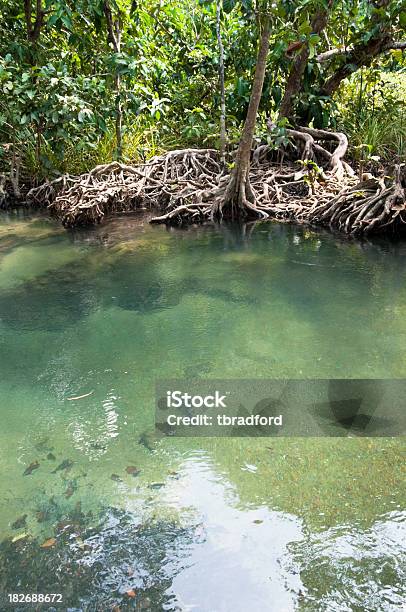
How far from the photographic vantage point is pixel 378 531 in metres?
1.73

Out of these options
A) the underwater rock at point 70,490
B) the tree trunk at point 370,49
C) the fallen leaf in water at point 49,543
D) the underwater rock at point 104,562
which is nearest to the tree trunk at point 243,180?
the tree trunk at point 370,49

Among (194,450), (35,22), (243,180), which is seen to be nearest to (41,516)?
(194,450)

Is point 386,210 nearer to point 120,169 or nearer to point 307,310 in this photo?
point 307,310

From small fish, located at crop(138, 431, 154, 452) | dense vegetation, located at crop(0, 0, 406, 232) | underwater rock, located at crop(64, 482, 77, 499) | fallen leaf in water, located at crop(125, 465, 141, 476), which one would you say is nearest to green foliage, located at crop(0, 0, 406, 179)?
dense vegetation, located at crop(0, 0, 406, 232)

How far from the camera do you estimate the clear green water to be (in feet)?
5.22

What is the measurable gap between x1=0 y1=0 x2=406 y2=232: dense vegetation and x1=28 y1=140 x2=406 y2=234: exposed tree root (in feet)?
0.62

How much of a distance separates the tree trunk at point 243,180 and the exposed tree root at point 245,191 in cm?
1

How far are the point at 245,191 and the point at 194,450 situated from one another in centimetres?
395

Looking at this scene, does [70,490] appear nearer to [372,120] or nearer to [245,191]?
[245,191]

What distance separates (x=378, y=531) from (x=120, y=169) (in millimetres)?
5307

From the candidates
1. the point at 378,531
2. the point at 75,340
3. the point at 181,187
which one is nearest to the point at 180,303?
the point at 75,340

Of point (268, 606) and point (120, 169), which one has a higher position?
point (120, 169)

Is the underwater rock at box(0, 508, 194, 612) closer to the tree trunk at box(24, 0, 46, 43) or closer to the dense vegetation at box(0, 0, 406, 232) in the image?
the dense vegetation at box(0, 0, 406, 232)

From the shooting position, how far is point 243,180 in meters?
5.50
